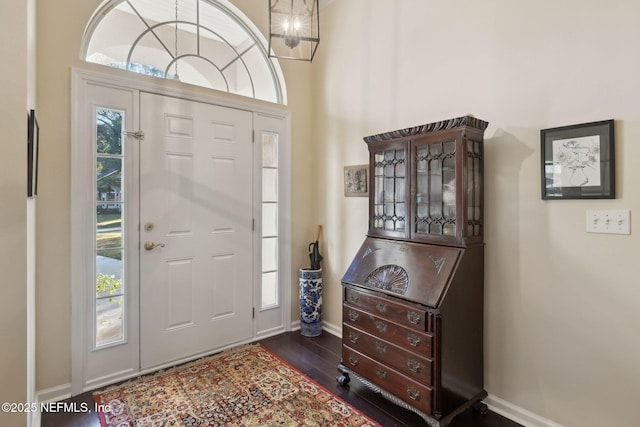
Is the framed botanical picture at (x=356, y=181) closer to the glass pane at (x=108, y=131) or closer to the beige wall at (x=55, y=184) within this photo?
the glass pane at (x=108, y=131)

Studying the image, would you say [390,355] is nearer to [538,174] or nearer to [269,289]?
[538,174]

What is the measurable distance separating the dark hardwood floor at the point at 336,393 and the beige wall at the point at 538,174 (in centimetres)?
25

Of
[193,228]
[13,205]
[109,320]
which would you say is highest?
[13,205]

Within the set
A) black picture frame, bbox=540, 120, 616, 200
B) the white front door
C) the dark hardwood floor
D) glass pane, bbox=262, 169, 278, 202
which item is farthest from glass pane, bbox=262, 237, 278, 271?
black picture frame, bbox=540, 120, 616, 200

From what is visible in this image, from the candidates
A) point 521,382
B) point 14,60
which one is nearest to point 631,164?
point 521,382

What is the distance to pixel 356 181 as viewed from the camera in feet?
10.2

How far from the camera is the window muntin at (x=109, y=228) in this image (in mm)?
2416

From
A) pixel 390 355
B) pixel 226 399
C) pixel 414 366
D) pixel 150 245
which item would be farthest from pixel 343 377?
pixel 150 245

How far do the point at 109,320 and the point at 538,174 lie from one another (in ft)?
10.1

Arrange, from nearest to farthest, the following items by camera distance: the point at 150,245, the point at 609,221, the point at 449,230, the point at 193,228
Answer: the point at 609,221, the point at 449,230, the point at 150,245, the point at 193,228

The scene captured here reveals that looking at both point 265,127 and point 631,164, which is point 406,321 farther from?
point 265,127

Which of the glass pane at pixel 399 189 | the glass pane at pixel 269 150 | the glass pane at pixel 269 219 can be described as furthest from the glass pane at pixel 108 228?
the glass pane at pixel 399 189

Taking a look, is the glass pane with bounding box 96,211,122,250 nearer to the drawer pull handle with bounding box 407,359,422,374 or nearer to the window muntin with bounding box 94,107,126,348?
the window muntin with bounding box 94,107,126,348

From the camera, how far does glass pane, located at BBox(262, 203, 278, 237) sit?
3.32m
